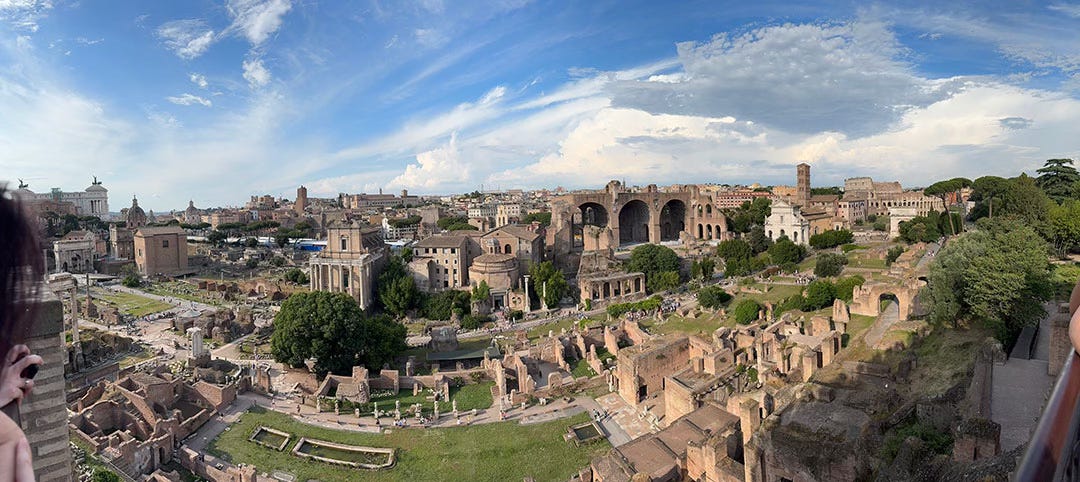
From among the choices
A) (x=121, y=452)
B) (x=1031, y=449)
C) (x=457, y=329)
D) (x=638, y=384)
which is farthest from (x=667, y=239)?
(x=1031, y=449)

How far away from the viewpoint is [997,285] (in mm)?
14953

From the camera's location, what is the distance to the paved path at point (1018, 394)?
9.77m

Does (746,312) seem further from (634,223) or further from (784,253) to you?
(634,223)

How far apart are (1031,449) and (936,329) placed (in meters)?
19.3

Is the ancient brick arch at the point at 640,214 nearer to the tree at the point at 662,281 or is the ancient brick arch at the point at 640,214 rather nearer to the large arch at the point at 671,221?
the large arch at the point at 671,221

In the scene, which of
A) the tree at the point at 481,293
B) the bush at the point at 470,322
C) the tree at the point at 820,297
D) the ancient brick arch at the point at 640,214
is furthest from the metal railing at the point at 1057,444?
the ancient brick arch at the point at 640,214

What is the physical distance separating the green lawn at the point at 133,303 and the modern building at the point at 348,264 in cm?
1182

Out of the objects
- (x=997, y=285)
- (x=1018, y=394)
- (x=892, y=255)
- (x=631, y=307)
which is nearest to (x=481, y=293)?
(x=631, y=307)

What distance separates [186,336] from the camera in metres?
32.2

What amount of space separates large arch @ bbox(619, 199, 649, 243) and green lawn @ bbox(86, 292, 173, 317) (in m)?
42.7

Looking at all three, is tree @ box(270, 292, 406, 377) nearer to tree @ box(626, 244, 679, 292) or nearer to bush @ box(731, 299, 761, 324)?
bush @ box(731, 299, 761, 324)

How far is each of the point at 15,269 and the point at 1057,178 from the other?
56.6 meters

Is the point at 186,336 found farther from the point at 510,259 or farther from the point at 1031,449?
the point at 1031,449

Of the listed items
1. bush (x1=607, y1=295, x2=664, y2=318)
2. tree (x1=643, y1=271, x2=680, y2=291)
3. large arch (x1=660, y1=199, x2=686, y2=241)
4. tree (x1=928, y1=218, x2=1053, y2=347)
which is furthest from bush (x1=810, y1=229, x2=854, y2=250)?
tree (x1=928, y1=218, x2=1053, y2=347)
